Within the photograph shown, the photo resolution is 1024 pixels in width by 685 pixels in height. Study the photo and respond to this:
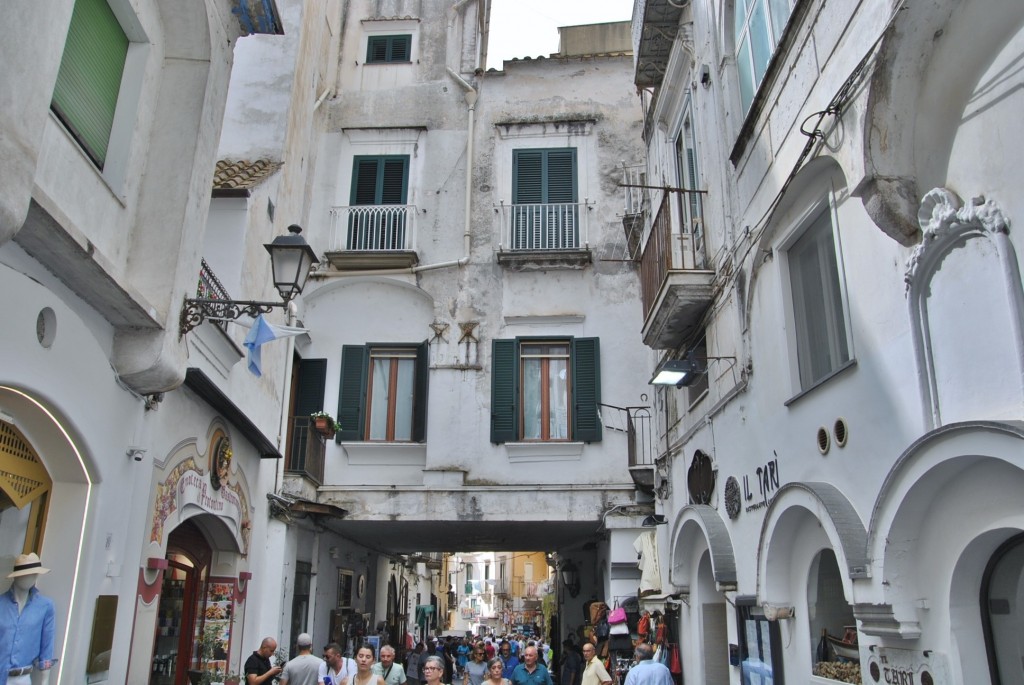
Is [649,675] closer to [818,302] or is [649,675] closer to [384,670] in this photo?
[384,670]

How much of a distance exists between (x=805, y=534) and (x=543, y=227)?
9883 millimetres

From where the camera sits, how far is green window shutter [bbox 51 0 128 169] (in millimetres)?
6348

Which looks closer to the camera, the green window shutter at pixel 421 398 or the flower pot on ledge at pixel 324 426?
the flower pot on ledge at pixel 324 426

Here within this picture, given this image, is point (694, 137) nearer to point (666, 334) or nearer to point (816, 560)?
point (666, 334)

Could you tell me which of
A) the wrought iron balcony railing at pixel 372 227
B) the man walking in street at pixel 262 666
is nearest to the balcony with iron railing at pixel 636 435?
the wrought iron balcony railing at pixel 372 227

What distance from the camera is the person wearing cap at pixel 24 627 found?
5.45 meters

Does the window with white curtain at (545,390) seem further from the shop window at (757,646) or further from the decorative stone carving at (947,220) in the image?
the decorative stone carving at (947,220)

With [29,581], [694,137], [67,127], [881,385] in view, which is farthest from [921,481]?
[694,137]

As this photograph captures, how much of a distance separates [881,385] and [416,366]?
10821mm

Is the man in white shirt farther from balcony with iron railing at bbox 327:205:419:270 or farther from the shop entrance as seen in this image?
balcony with iron railing at bbox 327:205:419:270

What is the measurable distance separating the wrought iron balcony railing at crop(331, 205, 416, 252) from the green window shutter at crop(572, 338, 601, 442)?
153 inches

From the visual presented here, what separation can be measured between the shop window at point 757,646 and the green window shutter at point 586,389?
6.11m

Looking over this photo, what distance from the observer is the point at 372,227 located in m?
16.3

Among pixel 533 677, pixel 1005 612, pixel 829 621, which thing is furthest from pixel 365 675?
pixel 1005 612
